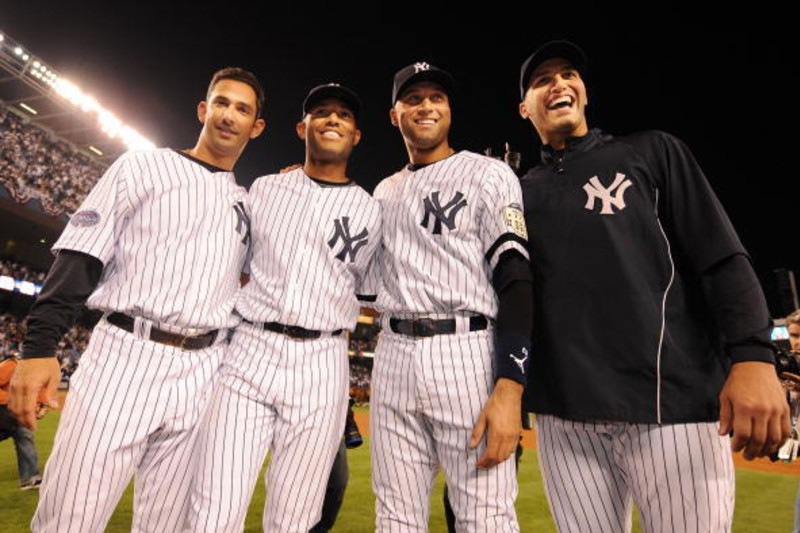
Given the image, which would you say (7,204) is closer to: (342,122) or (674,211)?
(342,122)

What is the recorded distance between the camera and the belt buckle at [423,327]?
2.01 m

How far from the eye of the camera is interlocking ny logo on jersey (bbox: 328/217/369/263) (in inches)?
94.0

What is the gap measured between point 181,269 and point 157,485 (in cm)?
89

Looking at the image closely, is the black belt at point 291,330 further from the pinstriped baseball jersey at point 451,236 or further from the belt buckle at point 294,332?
the pinstriped baseball jersey at point 451,236

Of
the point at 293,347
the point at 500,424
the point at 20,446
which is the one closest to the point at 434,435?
the point at 500,424

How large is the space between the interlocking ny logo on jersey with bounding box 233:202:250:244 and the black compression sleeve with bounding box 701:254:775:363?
1930 millimetres

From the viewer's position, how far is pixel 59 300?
79.4 inches

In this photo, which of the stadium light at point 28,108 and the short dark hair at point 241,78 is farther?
the stadium light at point 28,108

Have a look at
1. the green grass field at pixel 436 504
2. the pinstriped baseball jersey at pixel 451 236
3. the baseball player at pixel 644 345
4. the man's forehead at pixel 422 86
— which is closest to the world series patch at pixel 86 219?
the pinstriped baseball jersey at pixel 451 236

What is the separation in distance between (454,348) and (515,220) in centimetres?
56

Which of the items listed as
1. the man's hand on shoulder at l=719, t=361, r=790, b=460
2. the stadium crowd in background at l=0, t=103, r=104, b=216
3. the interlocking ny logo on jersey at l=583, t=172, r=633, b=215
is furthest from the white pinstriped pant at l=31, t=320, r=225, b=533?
the stadium crowd in background at l=0, t=103, r=104, b=216

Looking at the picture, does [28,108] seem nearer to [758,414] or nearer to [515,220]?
[515,220]

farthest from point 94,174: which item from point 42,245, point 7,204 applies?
point 7,204

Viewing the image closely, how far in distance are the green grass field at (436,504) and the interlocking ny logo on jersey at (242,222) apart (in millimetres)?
2881
